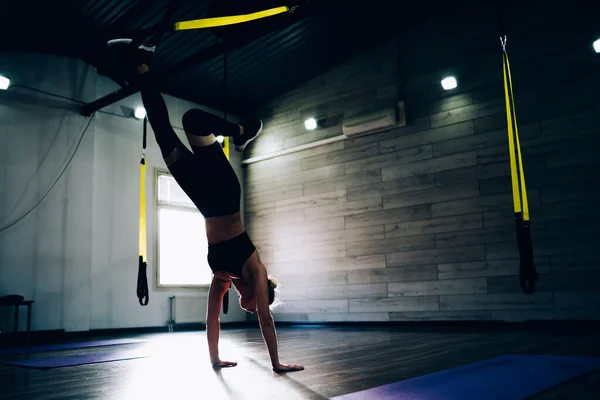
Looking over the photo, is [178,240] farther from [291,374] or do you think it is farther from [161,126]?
[291,374]

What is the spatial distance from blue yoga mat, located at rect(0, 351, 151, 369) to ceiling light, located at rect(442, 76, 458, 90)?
4942 millimetres

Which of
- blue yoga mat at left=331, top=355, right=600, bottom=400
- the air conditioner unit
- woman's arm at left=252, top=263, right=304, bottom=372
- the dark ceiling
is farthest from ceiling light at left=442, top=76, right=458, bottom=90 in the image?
woman's arm at left=252, top=263, right=304, bottom=372

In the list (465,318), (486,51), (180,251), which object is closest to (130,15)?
(180,251)

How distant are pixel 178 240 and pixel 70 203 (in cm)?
189

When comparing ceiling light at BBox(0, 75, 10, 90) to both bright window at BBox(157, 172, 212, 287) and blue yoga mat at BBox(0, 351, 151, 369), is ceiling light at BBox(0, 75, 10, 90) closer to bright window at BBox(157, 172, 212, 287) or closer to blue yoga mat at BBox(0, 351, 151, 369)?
bright window at BBox(157, 172, 212, 287)

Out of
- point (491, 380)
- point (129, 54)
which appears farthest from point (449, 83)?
point (491, 380)

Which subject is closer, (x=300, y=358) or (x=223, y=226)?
(x=223, y=226)

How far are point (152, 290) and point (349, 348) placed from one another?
4.28 m

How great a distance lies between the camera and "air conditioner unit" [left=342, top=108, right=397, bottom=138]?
704 cm

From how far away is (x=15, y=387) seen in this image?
2625 millimetres

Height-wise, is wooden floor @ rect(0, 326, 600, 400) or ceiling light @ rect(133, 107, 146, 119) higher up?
ceiling light @ rect(133, 107, 146, 119)

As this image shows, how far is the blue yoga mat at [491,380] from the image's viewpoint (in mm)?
2092

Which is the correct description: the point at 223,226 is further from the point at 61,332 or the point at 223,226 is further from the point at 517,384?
the point at 61,332

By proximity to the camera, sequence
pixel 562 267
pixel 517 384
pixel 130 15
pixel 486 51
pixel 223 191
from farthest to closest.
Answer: pixel 486 51 → pixel 130 15 → pixel 562 267 → pixel 223 191 → pixel 517 384
